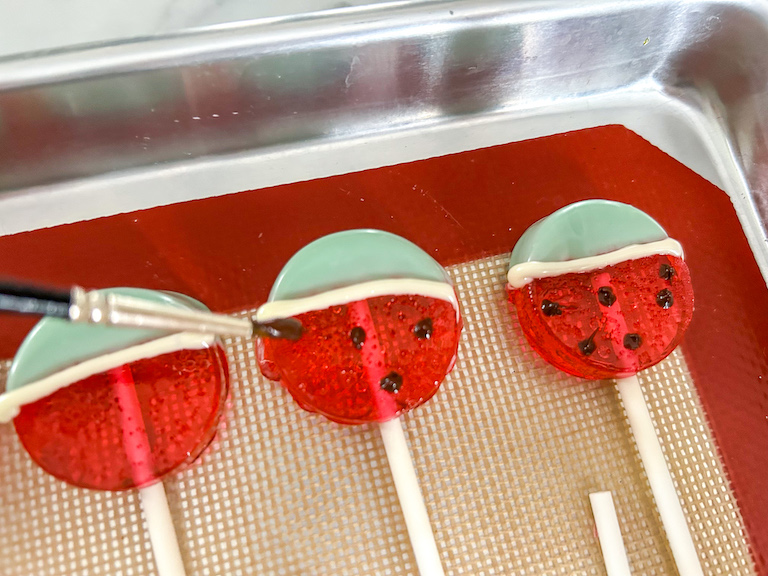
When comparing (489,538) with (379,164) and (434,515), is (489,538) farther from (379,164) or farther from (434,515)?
(379,164)


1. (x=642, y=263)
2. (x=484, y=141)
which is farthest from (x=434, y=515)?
(x=484, y=141)

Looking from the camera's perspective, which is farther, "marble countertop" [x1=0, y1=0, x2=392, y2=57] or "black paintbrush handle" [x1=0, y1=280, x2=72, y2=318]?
"marble countertop" [x1=0, y1=0, x2=392, y2=57]

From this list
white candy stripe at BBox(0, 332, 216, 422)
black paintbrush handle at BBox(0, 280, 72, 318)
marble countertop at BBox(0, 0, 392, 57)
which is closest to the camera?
black paintbrush handle at BBox(0, 280, 72, 318)

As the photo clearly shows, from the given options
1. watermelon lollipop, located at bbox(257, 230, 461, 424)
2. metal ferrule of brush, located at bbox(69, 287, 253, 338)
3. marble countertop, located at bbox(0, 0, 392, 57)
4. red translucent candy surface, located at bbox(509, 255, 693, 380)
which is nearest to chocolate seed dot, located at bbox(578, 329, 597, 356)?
red translucent candy surface, located at bbox(509, 255, 693, 380)

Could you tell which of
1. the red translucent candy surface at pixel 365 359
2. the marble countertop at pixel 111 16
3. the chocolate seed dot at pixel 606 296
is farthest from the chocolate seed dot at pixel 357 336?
the marble countertop at pixel 111 16

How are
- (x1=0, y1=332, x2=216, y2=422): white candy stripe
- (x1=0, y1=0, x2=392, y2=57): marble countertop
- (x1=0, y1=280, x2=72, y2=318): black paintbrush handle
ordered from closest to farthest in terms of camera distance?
(x1=0, y1=280, x2=72, y2=318): black paintbrush handle → (x1=0, y1=332, x2=216, y2=422): white candy stripe → (x1=0, y1=0, x2=392, y2=57): marble countertop

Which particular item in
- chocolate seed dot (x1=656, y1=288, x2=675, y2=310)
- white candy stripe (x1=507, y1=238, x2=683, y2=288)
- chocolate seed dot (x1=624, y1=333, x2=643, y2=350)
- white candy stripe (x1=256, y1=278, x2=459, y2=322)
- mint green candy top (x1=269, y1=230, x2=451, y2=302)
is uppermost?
mint green candy top (x1=269, y1=230, x2=451, y2=302)

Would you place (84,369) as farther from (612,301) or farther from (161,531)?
(612,301)

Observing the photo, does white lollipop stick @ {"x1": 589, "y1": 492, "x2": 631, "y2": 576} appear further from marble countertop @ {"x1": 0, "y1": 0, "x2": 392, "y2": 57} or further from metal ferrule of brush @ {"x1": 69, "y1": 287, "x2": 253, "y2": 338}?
marble countertop @ {"x1": 0, "y1": 0, "x2": 392, "y2": 57}
